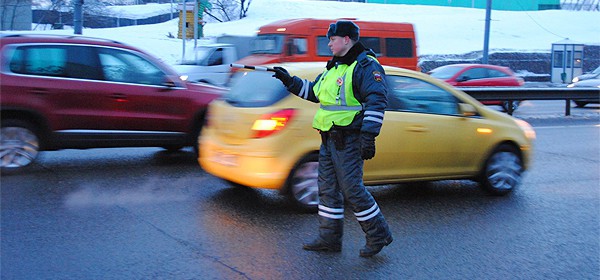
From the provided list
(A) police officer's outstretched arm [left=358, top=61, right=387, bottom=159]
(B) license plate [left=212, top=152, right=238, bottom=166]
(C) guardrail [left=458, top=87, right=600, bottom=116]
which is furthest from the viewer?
(C) guardrail [left=458, top=87, right=600, bottom=116]

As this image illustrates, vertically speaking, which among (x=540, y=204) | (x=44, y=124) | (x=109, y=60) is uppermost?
(x=109, y=60)

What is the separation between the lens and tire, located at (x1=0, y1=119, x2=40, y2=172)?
8383mm

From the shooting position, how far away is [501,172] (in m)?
8.08

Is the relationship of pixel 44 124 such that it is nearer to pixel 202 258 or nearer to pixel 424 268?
pixel 202 258

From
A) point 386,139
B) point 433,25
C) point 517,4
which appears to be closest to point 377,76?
point 386,139

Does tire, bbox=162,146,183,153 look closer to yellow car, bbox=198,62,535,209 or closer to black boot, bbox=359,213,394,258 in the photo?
yellow car, bbox=198,62,535,209

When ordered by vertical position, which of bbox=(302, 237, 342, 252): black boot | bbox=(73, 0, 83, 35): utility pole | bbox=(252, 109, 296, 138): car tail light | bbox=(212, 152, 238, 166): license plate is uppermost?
bbox=(73, 0, 83, 35): utility pole

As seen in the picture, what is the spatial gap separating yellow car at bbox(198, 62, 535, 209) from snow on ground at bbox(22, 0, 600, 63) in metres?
34.9

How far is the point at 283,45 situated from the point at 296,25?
0.64 metres

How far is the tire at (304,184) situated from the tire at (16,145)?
11.9ft

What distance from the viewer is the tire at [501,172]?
8023 millimetres

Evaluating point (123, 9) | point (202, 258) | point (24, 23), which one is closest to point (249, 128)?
point (202, 258)

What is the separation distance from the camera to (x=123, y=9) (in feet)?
205

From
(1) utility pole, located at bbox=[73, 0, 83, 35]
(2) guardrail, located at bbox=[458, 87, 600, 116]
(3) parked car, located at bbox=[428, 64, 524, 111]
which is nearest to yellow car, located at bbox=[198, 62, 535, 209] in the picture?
(2) guardrail, located at bbox=[458, 87, 600, 116]
